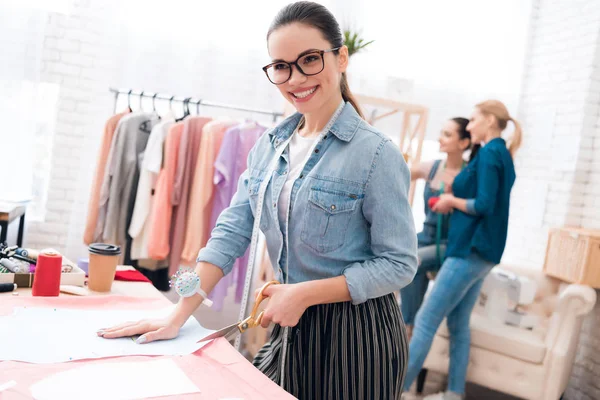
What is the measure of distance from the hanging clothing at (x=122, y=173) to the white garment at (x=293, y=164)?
176 cm

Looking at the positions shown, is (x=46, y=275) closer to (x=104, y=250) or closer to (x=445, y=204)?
(x=104, y=250)

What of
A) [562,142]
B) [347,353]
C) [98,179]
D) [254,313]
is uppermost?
[562,142]

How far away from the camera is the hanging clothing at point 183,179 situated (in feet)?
9.86

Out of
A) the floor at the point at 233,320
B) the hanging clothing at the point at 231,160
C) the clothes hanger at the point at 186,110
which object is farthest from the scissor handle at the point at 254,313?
the floor at the point at 233,320

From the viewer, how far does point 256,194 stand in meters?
1.40

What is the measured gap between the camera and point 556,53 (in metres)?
4.24

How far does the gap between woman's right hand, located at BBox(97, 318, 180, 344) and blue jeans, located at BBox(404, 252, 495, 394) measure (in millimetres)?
2209

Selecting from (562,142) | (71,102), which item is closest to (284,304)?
(71,102)

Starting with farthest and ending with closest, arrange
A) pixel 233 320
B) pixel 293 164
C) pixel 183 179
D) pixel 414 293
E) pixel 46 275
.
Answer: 1. pixel 233 320
2. pixel 414 293
3. pixel 183 179
4. pixel 46 275
5. pixel 293 164

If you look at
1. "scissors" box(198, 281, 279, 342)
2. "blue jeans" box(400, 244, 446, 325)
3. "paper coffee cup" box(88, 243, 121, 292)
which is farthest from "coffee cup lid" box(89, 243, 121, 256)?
"blue jeans" box(400, 244, 446, 325)

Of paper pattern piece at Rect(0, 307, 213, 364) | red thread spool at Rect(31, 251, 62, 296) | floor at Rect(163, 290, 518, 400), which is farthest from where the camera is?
floor at Rect(163, 290, 518, 400)

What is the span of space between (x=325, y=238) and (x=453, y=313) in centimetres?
228

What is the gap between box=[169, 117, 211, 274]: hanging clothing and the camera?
3006 mm

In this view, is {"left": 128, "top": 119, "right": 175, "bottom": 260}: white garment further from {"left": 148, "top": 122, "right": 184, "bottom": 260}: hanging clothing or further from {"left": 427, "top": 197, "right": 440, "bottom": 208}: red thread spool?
{"left": 427, "top": 197, "right": 440, "bottom": 208}: red thread spool
